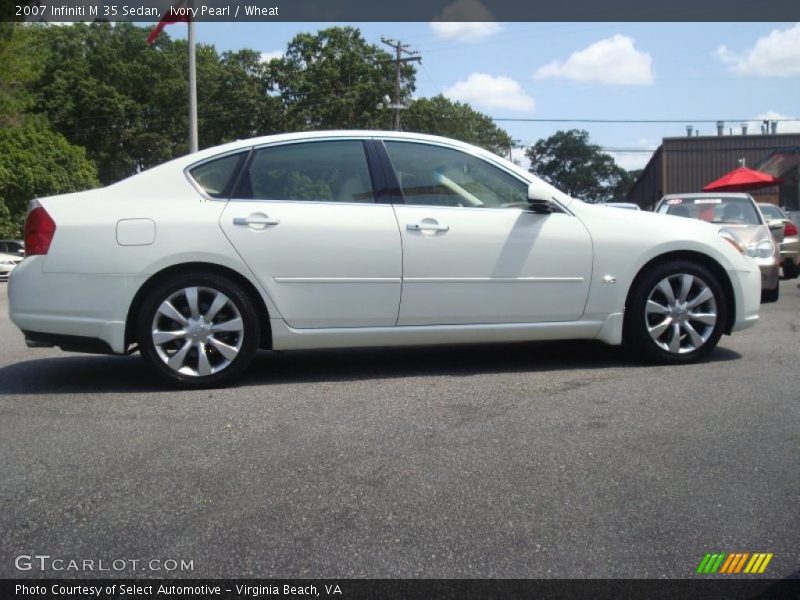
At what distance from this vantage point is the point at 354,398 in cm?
465

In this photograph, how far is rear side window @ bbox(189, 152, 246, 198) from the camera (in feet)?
16.6

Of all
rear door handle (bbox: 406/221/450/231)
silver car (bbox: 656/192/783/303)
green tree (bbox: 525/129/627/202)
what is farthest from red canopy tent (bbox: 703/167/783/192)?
green tree (bbox: 525/129/627/202)

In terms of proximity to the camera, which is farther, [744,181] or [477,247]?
[744,181]

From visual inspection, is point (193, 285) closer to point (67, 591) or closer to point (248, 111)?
point (67, 591)

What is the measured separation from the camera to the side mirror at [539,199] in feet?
17.1

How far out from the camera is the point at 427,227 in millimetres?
5113

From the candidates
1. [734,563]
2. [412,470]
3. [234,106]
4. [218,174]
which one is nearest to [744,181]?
[218,174]

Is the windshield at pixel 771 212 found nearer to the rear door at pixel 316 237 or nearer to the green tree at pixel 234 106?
the rear door at pixel 316 237

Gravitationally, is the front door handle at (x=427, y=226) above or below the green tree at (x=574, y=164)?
below

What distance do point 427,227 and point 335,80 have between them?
43703mm

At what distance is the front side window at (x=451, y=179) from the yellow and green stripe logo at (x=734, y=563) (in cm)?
306

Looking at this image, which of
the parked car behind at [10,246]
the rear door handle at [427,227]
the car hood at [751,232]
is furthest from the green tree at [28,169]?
the rear door handle at [427,227]

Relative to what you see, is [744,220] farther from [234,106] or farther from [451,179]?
[234,106]

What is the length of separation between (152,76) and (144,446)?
47.9m
